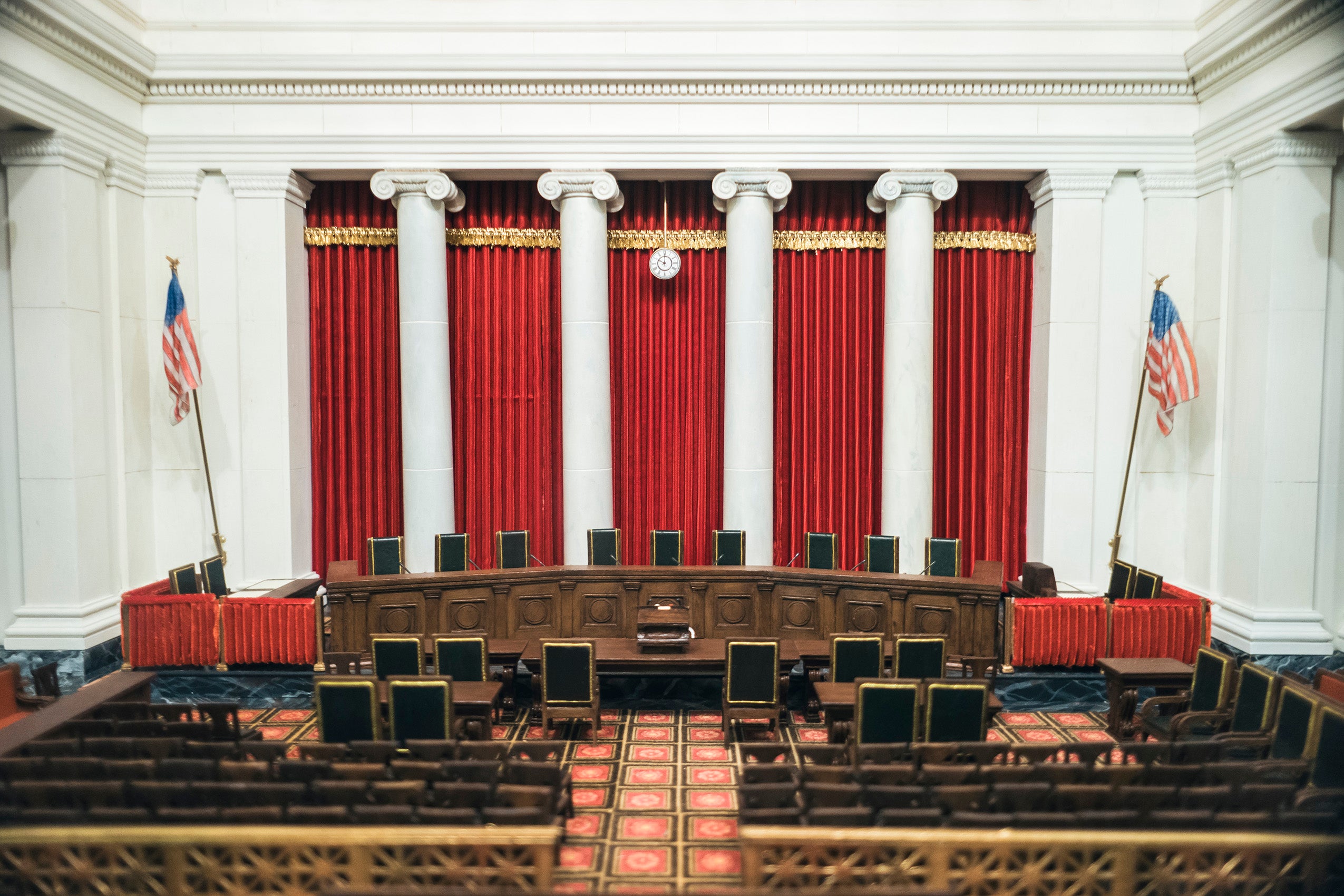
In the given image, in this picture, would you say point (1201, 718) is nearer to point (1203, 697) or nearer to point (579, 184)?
point (1203, 697)

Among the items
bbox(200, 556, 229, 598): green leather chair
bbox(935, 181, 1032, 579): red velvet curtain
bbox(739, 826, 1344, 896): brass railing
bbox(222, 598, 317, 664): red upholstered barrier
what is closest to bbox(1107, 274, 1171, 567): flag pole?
bbox(935, 181, 1032, 579): red velvet curtain

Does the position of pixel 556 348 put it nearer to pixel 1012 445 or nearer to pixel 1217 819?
pixel 1012 445

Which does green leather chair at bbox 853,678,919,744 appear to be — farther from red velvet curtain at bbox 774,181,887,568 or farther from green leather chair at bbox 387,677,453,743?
red velvet curtain at bbox 774,181,887,568

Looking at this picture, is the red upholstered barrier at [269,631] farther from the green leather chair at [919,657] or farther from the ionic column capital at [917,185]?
the ionic column capital at [917,185]

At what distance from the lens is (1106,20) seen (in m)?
9.40

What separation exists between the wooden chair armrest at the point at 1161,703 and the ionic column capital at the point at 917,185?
19.4 feet

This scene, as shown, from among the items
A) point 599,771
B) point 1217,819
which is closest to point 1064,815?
point 1217,819

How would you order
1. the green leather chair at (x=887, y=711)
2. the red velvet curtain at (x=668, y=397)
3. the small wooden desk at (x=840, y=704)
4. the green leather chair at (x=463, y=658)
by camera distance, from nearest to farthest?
the green leather chair at (x=887, y=711)
the small wooden desk at (x=840, y=704)
the green leather chair at (x=463, y=658)
the red velvet curtain at (x=668, y=397)

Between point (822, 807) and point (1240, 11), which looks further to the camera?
point (1240, 11)

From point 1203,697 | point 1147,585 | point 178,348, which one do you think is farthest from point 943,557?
point 178,348

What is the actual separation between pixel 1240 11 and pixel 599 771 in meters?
9.77

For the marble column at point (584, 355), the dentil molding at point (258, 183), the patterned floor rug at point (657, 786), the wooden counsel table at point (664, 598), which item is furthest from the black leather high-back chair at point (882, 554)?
the dentil molding at point (258, 183)

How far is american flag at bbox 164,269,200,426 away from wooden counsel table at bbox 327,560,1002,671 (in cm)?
290

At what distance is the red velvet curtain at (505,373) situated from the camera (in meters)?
10.6
